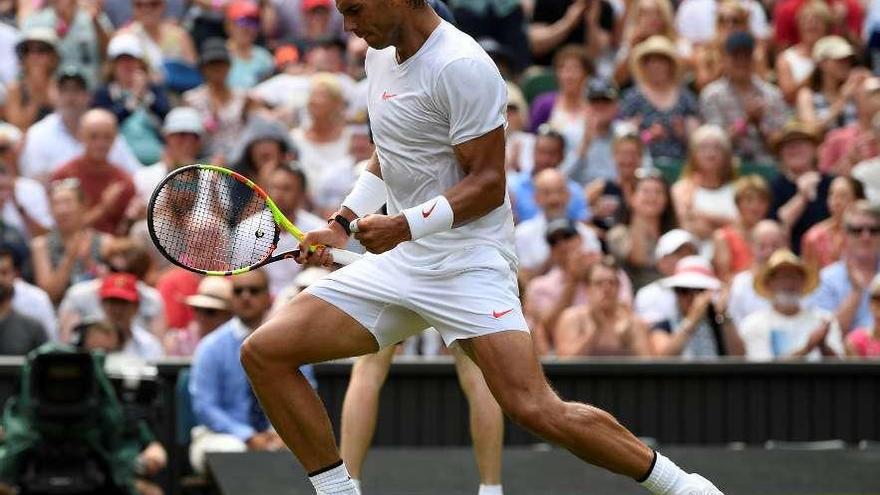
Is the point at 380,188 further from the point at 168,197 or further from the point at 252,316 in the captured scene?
the point at 252,316

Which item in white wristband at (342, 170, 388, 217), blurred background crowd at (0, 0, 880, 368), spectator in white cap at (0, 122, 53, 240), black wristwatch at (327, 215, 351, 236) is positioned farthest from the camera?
spectator in white cap at (0, 122, 53, 240)

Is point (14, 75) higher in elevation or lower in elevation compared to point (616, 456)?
higher

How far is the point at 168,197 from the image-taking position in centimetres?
691

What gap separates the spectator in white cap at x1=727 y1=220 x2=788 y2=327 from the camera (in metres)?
11.8

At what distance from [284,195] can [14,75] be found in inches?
102

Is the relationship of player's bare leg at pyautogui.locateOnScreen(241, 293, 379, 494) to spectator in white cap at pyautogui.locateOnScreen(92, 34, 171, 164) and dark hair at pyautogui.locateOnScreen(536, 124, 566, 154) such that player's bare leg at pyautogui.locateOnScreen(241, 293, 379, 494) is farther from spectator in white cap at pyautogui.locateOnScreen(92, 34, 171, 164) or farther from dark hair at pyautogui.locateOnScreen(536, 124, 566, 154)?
spectator in white cap at pyautogui.locateOnScreen(92, 34, 171, 164)

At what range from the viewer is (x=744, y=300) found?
38.7 ft

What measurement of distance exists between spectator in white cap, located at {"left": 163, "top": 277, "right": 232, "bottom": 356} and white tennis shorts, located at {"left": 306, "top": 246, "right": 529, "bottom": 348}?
4.01 metres

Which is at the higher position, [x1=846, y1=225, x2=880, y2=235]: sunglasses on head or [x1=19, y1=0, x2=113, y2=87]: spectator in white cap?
[x1=19, y1=0, x2=113, y2=87]: spectator in white cap

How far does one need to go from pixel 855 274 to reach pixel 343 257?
19.7 feet

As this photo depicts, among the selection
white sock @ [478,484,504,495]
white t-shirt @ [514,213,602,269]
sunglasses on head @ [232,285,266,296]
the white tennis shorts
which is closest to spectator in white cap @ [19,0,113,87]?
white t-shirt @ [514,213,602,269]

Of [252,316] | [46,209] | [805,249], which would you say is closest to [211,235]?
[252,316]

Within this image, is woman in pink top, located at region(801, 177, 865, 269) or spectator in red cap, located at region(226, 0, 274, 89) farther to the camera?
spectator in red cap, located at region(226, 0, 274, 89)

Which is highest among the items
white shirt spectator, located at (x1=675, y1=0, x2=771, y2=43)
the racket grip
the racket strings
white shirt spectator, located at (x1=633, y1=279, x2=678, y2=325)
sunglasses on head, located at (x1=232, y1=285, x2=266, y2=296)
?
white shirt spectator, located at (x1=675, y1=0, x2=771, y2=43)
